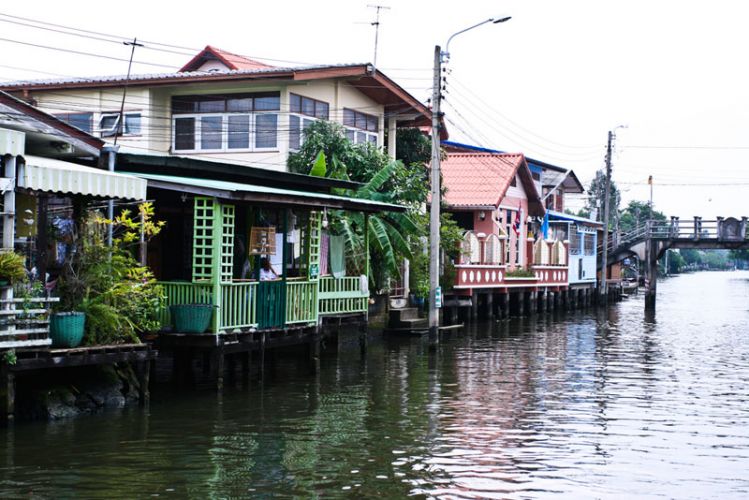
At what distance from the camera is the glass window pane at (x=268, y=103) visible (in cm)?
2970

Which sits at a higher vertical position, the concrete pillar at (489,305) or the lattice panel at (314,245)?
the lattice panel at (314,245)

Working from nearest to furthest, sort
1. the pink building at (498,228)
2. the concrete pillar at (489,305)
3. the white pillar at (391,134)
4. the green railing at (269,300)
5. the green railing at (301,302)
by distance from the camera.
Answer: the green railing at (269,300), the green railing at (301,302), the white pillar at (391,134), the pink building at (498,228), the concrete pillar at (489,305)

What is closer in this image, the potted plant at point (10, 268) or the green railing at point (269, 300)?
the potted plant at point (10, 268)

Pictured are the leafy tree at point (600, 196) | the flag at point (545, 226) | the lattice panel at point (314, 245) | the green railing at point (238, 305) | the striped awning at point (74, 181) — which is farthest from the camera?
the leafy tree at point (600, 196)

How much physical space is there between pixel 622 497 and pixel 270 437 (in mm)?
5616

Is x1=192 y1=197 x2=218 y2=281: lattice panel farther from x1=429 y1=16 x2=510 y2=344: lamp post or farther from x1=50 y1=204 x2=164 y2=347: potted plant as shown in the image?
x1=429 y1=16 x2=510 y2=344: lamp post

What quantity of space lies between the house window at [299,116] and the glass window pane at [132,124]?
5.26m

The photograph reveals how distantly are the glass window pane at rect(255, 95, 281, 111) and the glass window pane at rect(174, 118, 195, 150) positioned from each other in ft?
7.50

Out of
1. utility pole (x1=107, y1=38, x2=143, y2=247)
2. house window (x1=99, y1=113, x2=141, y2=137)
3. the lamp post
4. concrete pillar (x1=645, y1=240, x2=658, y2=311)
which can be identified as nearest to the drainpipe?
utility pole (x1=107, y1=38, x2=143, y2=247)

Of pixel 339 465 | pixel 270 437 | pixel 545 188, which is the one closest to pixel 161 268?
pixel 270 437

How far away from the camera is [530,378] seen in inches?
920

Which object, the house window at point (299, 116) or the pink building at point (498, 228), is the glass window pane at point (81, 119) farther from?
the pink building at point (498, 228)

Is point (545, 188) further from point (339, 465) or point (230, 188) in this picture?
point (339, 465)

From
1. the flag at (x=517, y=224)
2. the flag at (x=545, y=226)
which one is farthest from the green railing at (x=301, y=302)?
the flag at (x=545, y=226)
